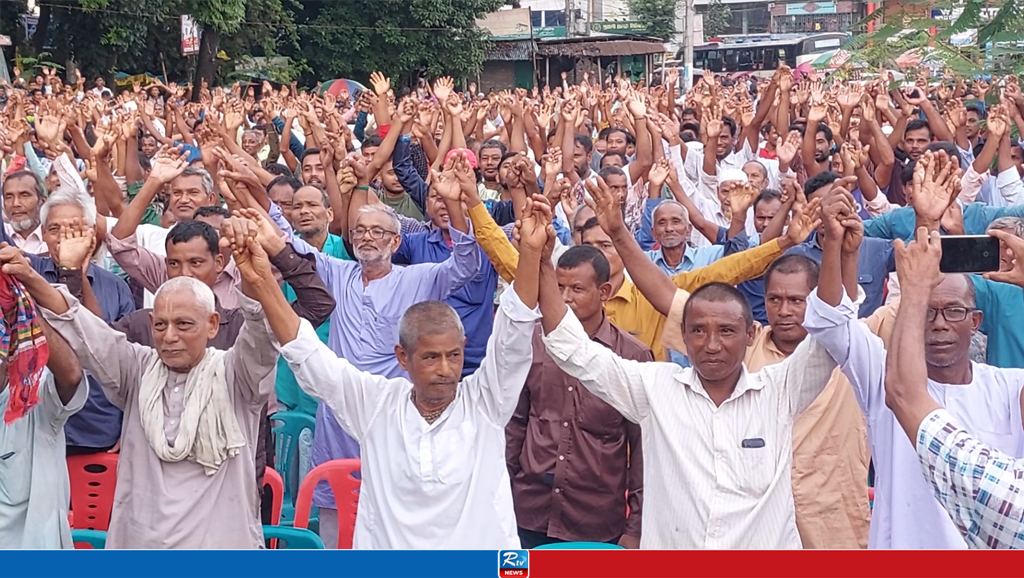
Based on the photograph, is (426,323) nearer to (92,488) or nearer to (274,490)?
(274,490)

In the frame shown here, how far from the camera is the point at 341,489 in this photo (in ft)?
12.6

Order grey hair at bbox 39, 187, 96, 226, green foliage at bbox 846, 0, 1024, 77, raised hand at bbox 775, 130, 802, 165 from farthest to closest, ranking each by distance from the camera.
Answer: raised hand at bbox 775, 130, 802, 165, green foliage at bbox 846, 0, 1024, 77, grey hair at bbox 39, 187, 96, 226

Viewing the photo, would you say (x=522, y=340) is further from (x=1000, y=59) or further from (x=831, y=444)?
(x=1000, y=59)

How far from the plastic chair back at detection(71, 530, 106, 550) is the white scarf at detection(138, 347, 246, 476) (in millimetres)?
569

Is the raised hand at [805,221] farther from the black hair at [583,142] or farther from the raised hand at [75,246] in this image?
the black hair at [583,142]

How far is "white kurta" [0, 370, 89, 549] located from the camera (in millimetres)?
3359

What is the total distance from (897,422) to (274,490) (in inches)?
82.5

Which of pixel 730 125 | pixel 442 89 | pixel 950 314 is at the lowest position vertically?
pixel 950 314

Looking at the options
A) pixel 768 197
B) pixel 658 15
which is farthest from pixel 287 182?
pixel 658 15

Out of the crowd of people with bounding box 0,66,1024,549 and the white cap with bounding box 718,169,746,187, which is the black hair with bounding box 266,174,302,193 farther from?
the white cap with bounding box 718,169,746,187

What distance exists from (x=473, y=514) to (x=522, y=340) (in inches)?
18.5

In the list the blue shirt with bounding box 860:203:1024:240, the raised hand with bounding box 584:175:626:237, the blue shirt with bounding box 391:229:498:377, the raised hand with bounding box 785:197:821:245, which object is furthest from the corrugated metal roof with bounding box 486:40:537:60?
the raised hand with bounding box 584:175:626:237

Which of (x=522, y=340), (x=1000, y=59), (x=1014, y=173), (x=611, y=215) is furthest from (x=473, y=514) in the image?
(x=1014, y=173)

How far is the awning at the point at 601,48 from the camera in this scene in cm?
3625
